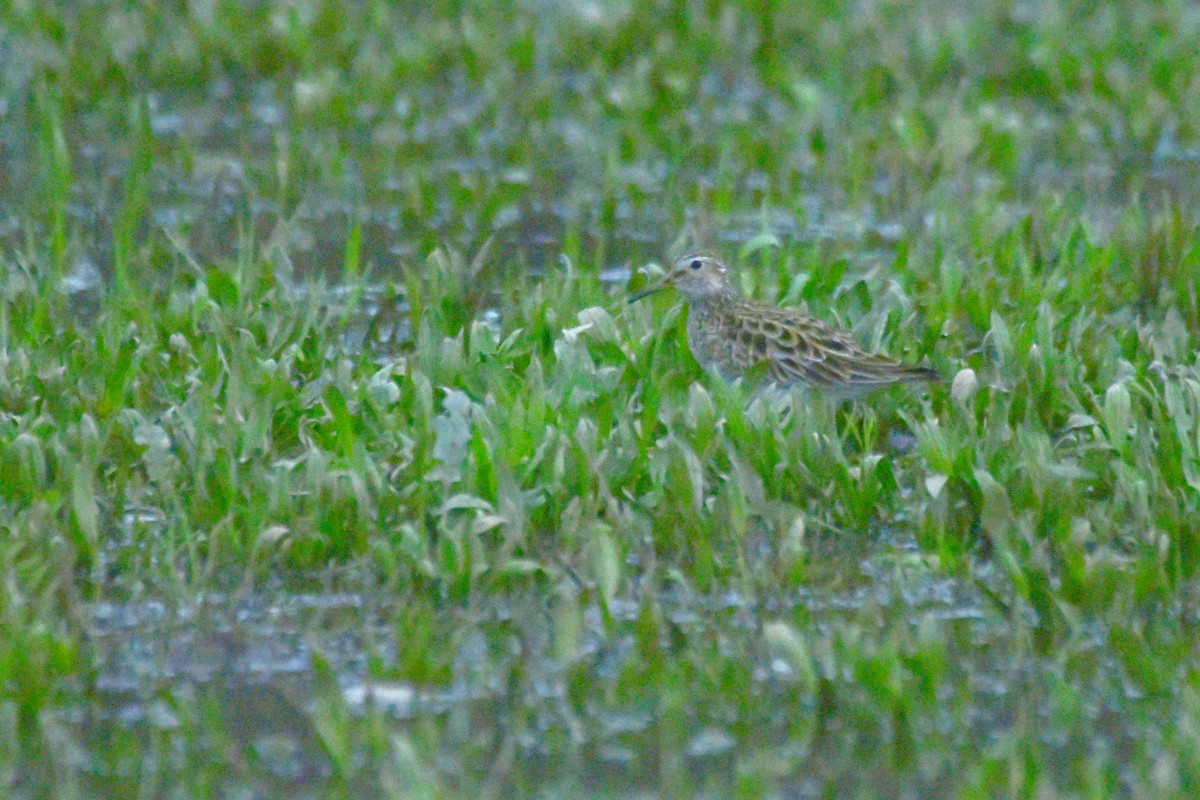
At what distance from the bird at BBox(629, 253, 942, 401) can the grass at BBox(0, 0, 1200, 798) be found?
14cm

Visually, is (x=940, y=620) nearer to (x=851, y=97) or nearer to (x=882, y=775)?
(x=882, y=775)

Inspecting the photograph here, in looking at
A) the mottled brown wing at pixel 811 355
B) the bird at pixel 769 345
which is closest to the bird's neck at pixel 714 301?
the bird at pixel 769 345

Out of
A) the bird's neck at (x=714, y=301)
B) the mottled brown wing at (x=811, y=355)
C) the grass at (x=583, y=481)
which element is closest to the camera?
the grass at (x=583, y=481)

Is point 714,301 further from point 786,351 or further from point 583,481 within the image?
point 583,481

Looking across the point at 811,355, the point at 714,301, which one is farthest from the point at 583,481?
the point at 714,301

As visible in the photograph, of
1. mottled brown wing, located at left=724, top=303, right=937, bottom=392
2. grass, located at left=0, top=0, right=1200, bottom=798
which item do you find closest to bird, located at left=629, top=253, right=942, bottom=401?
mottled brown wing, located at left=724, top=303, right=937, bottom=392

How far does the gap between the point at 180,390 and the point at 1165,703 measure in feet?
10.5

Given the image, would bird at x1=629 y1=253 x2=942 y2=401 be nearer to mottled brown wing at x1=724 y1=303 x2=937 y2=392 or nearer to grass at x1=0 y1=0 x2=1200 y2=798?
mottled brown wing at x1=724 y1=303 x2=937 y2=392

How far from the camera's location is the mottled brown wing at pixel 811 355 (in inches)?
258

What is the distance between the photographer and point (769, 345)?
6848 mm

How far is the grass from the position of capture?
4.82 m

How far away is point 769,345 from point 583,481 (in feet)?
3.74

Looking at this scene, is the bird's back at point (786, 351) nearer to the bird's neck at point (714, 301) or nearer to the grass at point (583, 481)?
the bird's neck at point (714, 301)

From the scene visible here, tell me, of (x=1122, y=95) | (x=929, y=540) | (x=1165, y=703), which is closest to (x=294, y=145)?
(x=1122, y=95)
